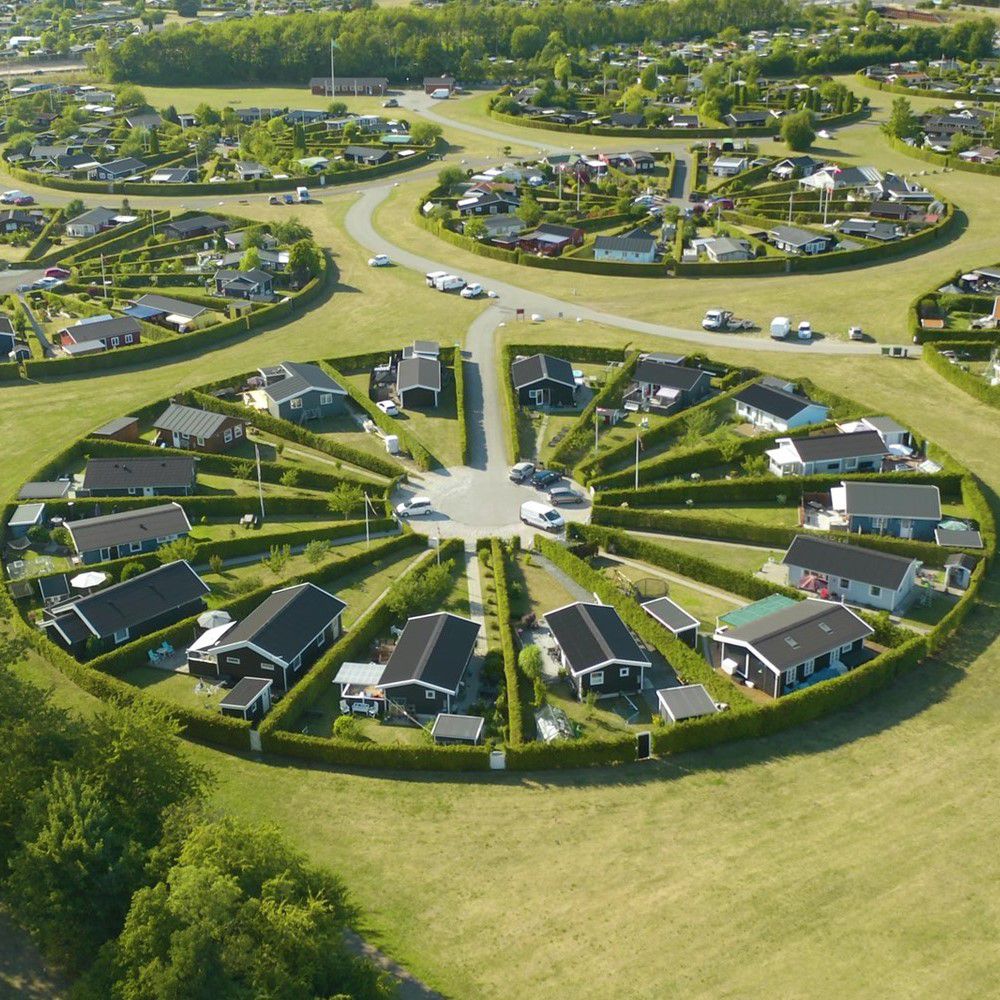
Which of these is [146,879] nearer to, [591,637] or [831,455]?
[591,637]

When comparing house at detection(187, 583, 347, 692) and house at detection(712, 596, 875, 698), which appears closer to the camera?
house at detection(712, 596, 875, 698)

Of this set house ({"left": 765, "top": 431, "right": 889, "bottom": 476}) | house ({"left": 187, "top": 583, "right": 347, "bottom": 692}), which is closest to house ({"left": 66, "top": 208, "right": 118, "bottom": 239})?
house ({"left": 187, "top": 583, "right": 347, "bottom": 692})

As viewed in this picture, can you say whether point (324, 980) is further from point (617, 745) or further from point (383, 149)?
point (383, 149)

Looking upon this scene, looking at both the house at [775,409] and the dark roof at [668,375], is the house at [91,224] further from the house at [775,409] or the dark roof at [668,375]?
the house at [775,409]

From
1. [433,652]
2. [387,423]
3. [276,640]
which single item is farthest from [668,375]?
[276,640]

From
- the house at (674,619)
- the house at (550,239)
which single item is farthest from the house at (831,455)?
the house at (550,239)

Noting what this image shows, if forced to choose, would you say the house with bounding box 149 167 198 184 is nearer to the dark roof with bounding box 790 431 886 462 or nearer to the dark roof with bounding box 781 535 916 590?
the dark roof with bounding box 790 431 886 462
